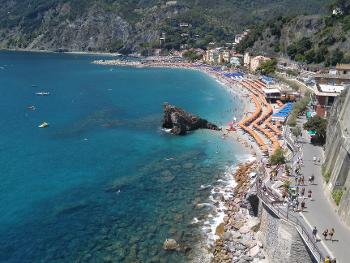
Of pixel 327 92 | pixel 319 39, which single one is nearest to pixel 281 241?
pixel 327 92

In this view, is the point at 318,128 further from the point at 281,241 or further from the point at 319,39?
the point at 319,39

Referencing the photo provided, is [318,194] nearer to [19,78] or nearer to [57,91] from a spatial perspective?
[57,91]

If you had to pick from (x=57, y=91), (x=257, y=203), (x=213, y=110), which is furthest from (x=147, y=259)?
(x=57, y=91)

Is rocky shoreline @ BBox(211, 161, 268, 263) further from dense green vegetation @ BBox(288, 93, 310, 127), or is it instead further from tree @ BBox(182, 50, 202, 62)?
tree @ BBox(182, 50, 202, 62)

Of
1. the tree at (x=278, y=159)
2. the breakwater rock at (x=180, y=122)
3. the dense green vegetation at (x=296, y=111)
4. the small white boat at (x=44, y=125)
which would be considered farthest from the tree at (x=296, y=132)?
the small white boat at (x=44, y=125)

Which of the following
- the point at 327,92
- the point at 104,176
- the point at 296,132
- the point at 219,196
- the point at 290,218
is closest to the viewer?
the point at 290,218

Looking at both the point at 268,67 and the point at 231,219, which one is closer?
the point at 231,219

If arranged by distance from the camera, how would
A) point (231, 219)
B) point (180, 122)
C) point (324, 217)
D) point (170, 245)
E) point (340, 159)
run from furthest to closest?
point (180, 122), point (231, 219), point (170, 245), point (340, 159), point (324, 217)
